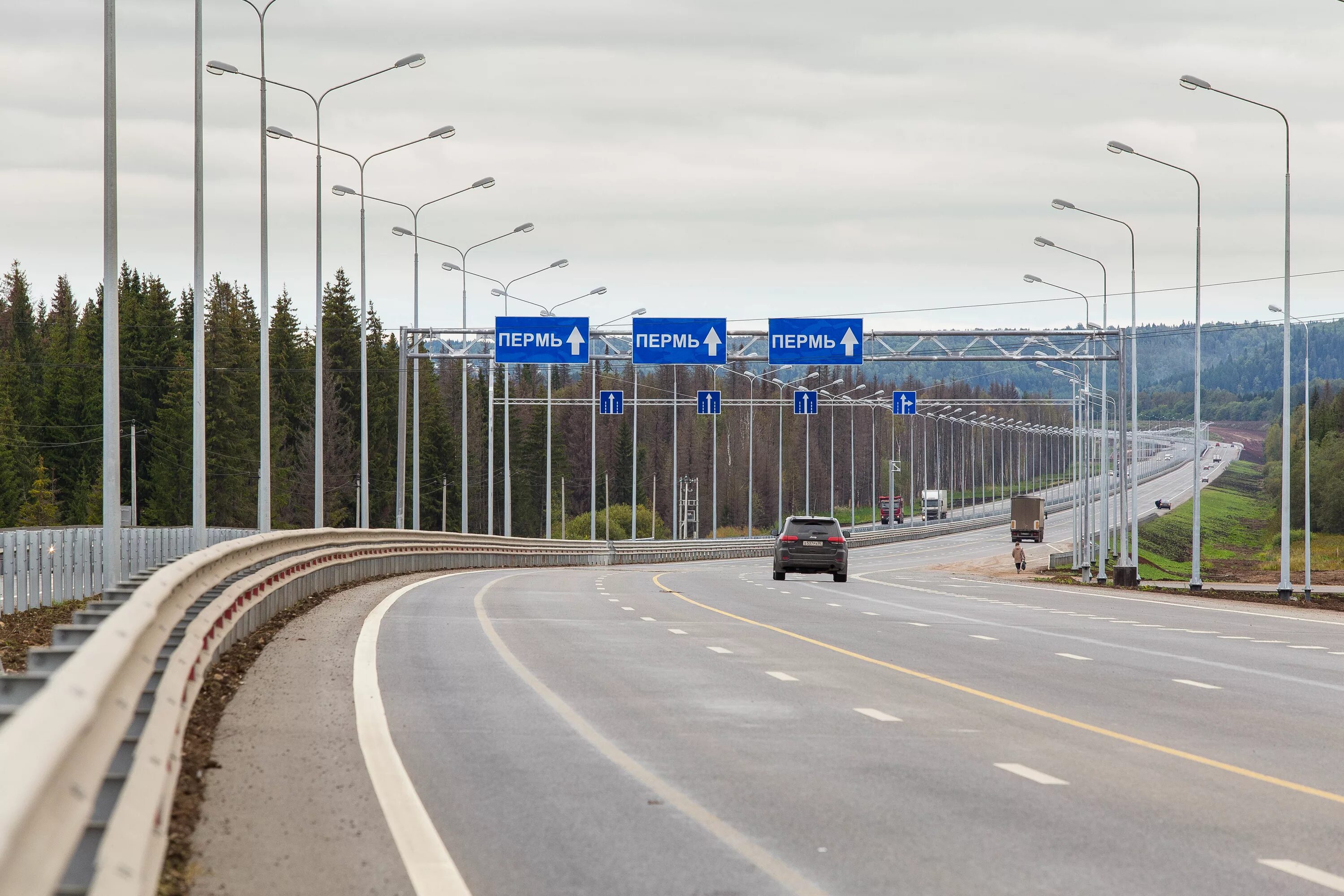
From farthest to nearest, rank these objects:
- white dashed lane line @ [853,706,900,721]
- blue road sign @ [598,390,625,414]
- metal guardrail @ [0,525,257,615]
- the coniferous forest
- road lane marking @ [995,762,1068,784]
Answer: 1. the coniferous forest
2. blue road sign @ [598,390,625,414]
3. metal guardrail @ [0,525,257,615]
4. white dashed lane line @ [853,706,900,721]
5. road lane marking @ [995,762,1068,784]

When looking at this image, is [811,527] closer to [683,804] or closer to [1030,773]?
[1030,773]

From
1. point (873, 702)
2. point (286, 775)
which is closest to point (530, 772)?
point (286, 775)

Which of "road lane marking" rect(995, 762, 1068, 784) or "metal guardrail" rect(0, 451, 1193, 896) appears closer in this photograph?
"metal guardrail" rect(0, 451, 1193, 896)

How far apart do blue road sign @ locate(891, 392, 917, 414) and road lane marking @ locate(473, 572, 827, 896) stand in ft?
246

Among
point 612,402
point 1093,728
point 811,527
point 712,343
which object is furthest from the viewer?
point 612,402

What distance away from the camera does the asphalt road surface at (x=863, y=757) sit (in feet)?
24.3

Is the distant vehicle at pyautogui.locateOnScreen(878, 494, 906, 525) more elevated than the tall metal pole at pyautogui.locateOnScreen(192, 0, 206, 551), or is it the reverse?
the tall metal pole at pyautogui.locateOnScreen(192, 0, 206, 551)

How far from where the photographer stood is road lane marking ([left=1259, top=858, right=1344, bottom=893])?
23.2 ft

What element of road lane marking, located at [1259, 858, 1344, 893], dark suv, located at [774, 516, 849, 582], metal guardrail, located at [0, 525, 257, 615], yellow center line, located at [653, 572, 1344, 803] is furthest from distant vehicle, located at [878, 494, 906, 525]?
road lane marking, located at [1259, 858, 1344, 893]

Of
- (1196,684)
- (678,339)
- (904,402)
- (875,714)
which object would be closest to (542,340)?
(678,339)

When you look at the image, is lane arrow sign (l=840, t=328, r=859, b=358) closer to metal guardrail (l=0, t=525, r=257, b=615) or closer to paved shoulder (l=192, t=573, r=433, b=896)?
metal guardrail (l=0, t=525, r=257, b=615)

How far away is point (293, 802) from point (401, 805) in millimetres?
535

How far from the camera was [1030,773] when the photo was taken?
1001 centimetres

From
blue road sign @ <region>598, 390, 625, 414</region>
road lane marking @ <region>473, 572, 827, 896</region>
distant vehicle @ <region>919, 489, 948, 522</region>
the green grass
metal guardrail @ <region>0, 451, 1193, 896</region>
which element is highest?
blue road sign @ <region>598, 390, 625, 414</region>
